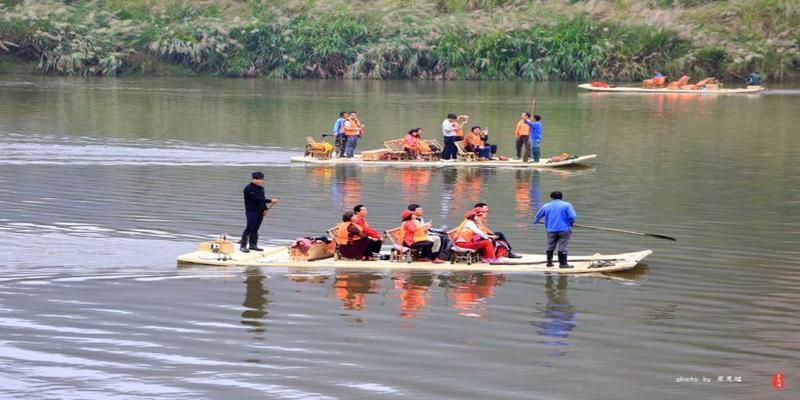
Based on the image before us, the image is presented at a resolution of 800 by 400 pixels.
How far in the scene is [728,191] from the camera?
35.6m

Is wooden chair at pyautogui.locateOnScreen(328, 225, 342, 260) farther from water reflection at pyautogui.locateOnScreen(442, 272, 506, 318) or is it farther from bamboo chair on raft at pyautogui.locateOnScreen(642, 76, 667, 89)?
bamboo chair on raft at pyautogui.locateOnScreen(642, 76, 667, 89)

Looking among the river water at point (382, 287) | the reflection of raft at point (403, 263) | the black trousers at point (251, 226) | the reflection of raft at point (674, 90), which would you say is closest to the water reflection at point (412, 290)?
the river water at point (382, 287)

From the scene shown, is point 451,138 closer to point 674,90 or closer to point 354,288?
point 354,288

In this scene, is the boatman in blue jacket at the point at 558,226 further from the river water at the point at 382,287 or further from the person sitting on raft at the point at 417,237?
the person sitting on raft at the point at 417,237

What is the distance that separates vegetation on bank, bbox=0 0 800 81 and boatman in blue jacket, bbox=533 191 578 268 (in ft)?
200

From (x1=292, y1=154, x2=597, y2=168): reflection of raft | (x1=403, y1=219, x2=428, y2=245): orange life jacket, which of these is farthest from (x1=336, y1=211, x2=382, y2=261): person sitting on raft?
(x1=292, y1=154, x2=597, y2=168): reflection of raft

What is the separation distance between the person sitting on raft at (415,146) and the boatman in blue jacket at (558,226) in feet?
57.1

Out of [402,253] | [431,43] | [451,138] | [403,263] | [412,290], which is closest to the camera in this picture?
[412,290]

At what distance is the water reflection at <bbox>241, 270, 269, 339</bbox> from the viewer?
20438mm

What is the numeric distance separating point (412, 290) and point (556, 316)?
9.08ft

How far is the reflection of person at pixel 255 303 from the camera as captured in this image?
20625 millimetres

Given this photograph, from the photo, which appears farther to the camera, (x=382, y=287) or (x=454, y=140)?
(x=454, y=140)

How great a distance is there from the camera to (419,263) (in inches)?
955

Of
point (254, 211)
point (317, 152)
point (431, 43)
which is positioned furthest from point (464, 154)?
point (431, 43)
